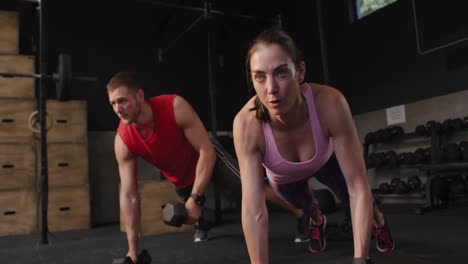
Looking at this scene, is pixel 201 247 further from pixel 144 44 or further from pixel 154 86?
pixel 144 44

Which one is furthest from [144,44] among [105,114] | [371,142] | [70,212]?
[371,142]

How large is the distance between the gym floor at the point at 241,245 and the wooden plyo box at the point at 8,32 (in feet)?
5.19

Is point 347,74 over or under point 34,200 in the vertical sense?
over

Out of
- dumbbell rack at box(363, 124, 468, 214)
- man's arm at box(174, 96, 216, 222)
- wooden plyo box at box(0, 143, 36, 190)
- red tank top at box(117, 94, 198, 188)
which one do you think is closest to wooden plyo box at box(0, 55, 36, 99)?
wooden plyo box at box(0, 143, 36, 190)

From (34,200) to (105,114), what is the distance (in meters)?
1.19

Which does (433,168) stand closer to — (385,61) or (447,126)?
(447,126)

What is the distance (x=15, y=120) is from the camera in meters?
3.49

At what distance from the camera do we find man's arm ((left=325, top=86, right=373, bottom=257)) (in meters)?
1.19

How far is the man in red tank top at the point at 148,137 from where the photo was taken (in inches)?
67.9

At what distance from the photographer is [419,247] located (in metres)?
1.94

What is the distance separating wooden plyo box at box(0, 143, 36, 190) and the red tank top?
6.47ft

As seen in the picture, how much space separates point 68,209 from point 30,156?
54 centimetres

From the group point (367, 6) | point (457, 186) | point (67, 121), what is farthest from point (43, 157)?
point (367, 6)

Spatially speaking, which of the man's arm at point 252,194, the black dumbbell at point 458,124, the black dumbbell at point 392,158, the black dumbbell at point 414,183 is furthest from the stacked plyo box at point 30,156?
the black dumbbell at point 458,124
